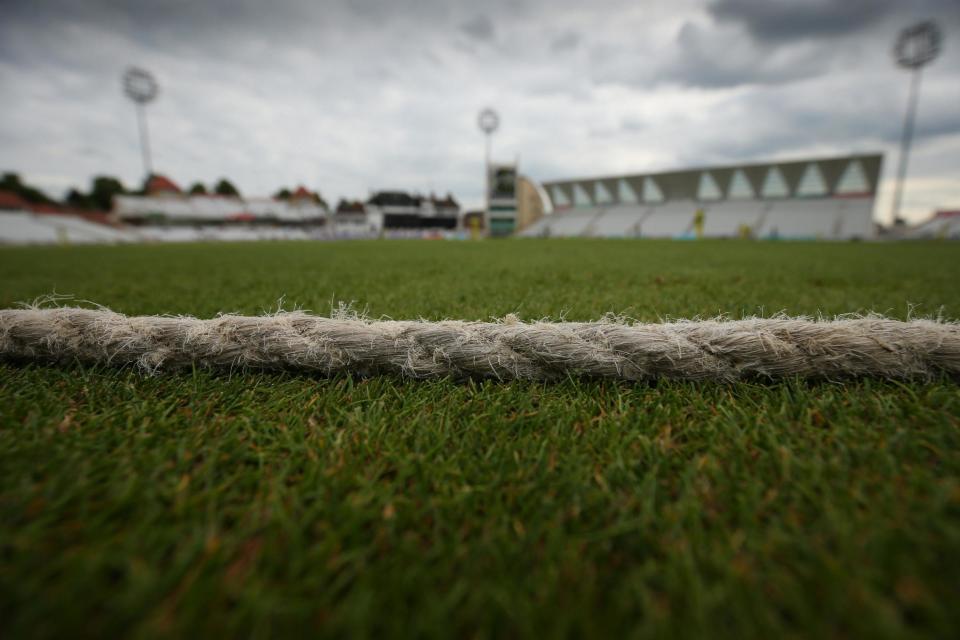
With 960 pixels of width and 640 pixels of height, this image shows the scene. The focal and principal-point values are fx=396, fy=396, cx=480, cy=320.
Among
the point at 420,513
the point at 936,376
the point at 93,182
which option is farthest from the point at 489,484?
the point at 93,182

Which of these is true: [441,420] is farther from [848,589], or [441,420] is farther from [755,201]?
[755,201]

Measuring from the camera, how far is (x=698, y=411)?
103 centimetres

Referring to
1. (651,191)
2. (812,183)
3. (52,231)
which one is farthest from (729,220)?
(52,231)

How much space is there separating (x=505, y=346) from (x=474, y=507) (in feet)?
1.83

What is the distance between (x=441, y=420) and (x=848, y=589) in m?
0.75

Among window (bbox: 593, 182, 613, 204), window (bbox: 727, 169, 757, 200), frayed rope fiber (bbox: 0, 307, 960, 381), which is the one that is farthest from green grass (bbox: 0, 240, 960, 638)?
window (bbox: 593, 182, 613, 204)

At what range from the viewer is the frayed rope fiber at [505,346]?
3.73 feet

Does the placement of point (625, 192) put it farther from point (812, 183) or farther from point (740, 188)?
point (812, 183)

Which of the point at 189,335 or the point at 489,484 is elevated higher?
the point at 189,335

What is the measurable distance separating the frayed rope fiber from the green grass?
0.19 feet

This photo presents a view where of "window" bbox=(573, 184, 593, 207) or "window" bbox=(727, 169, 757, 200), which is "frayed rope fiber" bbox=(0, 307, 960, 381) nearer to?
"window" bbox=(727, 169, 757, 200)

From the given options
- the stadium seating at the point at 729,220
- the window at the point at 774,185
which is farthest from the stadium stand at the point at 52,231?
the window at the point at 774,185

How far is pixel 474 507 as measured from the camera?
0.70 metres

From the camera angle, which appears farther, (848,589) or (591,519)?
(591,519)
